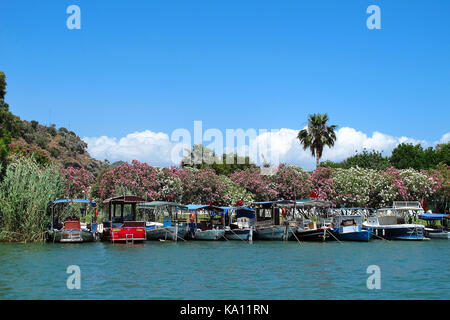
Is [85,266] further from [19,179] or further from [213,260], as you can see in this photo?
[19,179]

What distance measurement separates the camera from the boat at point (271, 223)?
47875 mm

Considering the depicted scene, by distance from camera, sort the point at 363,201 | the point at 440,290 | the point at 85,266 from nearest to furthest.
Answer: the point at 440,290 < the point at 85,266 < the point at 363,201

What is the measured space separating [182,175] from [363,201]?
75.0ft

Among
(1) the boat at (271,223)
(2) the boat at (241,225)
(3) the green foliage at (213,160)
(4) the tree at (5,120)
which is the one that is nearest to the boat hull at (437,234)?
(1) the boat at (271,223)

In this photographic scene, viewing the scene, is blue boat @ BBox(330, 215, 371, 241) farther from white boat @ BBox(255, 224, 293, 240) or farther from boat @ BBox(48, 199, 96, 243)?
boat @ BBox(48, 199, 96, 243)

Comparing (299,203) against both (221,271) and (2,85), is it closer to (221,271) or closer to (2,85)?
(221,271)

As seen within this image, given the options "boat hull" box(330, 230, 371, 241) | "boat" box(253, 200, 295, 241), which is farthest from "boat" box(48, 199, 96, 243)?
"boat hull" box(330, 230, 371, 241)

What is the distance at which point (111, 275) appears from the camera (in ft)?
87.7

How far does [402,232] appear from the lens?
162ft

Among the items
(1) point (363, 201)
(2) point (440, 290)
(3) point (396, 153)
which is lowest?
(2) point (440, 290)

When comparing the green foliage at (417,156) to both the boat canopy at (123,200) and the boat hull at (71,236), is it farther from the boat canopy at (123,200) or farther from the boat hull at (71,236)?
the boat hull at (71,236)

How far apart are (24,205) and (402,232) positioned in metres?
34.0
